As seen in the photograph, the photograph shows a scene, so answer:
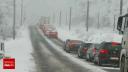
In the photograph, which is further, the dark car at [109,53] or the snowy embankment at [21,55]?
the dark car at [109,53]

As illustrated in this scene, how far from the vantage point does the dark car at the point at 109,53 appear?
96.4ft

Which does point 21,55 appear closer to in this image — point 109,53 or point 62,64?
point 62,64

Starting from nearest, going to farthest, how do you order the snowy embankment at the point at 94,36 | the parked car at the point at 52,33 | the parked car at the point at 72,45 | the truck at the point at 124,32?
the truck at the point at 124,32 < the parked car at the point at 72,45 < the snowy embankment at the point at 94,36 < the parked car at the point at 52,33

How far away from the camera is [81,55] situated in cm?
3975

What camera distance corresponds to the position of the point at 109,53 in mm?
A: 29688

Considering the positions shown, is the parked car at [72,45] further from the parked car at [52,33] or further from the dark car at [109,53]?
the parked car at [52,33]

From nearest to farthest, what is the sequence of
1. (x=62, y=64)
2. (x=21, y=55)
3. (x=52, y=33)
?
1. (x=62, y=64)
2. (x=21, y=55)
3. (x=52, y=33)

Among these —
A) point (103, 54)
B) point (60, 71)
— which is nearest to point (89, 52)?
point (103, 54)

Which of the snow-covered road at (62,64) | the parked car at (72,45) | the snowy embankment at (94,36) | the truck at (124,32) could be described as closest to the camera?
the truck at (124,32)

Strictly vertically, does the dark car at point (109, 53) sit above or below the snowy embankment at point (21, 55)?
above

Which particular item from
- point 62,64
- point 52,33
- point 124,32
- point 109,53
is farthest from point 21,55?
point 52,33

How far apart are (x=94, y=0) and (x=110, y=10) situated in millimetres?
16423

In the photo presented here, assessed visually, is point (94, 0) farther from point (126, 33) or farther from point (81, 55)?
point (126, 33)

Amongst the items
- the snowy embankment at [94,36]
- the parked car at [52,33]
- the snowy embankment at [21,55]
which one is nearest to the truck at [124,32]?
the snowy embankment at [21,55]
